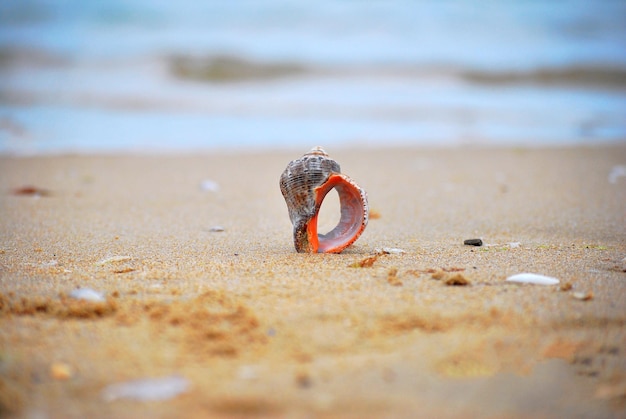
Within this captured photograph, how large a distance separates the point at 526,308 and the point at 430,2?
21.1 m

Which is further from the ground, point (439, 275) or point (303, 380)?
point (439, 275)

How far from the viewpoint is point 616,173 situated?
6.31m

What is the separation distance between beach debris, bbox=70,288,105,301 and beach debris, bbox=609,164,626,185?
496cm

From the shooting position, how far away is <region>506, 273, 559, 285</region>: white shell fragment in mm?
2545

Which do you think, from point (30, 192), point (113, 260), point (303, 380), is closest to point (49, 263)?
point (113, 260)

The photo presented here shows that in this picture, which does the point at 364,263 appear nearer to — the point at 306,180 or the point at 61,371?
the point at 306,180

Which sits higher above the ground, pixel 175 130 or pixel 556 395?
pixel 175 130

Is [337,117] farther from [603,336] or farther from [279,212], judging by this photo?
[603,336]

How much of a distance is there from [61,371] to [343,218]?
6.33ft

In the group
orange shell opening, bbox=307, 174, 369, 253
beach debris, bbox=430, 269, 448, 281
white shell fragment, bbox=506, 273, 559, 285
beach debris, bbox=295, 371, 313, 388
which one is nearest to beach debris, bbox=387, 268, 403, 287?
beach debris, bbox=430, 269, 448, 281

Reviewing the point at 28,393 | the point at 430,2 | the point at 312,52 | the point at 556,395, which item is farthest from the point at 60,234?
the point at 430,2

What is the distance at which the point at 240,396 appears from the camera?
171cm

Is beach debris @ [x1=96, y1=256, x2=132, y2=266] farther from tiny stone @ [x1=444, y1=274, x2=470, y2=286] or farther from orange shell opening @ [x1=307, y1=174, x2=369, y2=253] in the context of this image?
tiny stone @ [x1=444, y1=274, x2=470, y2=286]

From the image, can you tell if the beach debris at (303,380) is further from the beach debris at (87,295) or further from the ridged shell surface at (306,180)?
the ridged shell surface at (306,180)
